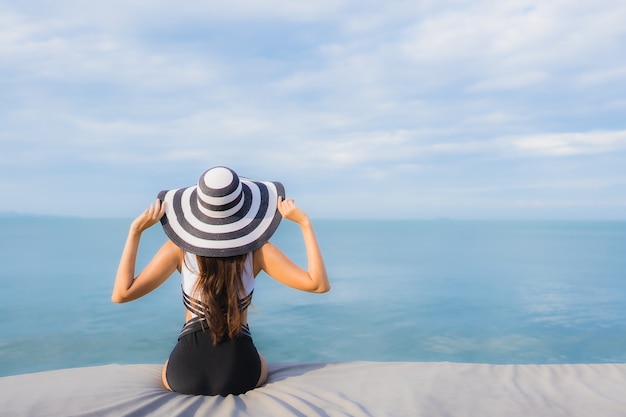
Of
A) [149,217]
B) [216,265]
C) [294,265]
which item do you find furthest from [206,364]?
[149,217]

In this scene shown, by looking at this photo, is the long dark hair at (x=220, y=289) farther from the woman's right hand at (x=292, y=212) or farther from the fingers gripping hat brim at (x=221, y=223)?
the woman's right hand at (x=292, y=212)

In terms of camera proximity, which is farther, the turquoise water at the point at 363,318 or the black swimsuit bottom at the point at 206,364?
the turquoise water at the point at 363,318

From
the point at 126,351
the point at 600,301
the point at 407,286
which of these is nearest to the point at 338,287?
the point at 407,286

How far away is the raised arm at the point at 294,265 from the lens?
8.33 ft

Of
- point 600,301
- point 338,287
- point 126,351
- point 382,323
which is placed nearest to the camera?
point 126,351

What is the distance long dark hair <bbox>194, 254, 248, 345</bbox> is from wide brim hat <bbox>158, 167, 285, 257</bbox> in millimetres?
64

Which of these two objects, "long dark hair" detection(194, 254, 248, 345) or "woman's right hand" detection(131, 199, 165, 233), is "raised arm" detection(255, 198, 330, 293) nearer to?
"long dark hair" detection(194, 254, 248, 345)

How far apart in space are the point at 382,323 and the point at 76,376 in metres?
6.91

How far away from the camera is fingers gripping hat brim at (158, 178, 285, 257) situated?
2.49 meters

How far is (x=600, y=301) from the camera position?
11352 millimetres

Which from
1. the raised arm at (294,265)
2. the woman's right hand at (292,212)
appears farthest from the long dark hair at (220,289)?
the woman's right hand at (292,212)

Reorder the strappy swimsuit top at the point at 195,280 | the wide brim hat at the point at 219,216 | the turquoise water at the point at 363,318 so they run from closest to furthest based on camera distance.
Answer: the wide brim hat at the point at 219,216, the strappy swimsuit top at the point at 195,280, the turquoise water at the point at 363,318

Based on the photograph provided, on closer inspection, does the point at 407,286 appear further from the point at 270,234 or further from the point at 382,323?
the point at 270,234

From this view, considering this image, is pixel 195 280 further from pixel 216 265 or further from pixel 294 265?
pixel 294 265
